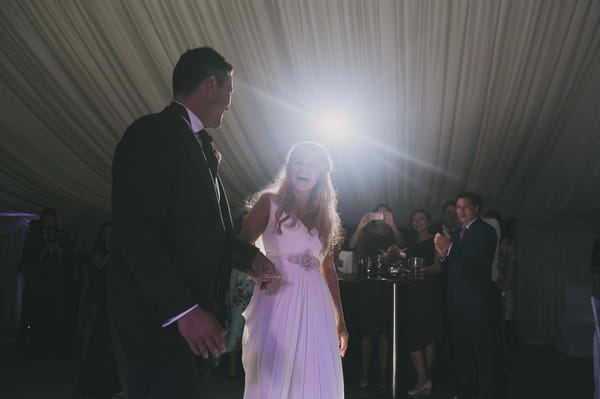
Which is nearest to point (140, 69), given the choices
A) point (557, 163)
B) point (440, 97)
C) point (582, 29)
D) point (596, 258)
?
point (440, 97)

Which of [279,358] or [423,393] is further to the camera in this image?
[423,393]

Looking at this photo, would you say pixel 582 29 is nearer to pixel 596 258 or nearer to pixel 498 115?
pixel 498 115

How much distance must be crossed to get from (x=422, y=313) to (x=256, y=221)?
2705 mm

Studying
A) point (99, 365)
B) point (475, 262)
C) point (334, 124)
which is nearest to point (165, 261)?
point (99, 365)

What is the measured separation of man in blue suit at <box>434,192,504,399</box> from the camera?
3.77m

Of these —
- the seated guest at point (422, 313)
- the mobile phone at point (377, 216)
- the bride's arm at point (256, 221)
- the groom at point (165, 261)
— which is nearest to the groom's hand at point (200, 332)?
the groom at point (165, 261)

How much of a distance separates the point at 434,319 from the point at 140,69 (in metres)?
3.13

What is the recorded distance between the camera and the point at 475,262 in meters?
3.77

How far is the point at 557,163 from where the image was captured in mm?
5246

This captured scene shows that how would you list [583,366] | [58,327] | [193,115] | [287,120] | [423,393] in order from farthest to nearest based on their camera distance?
1. [58,327]
2. [583,366]
3. [287,120]
4. [423,393]
5. [193,115]

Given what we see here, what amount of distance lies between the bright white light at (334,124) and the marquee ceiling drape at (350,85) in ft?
0.26

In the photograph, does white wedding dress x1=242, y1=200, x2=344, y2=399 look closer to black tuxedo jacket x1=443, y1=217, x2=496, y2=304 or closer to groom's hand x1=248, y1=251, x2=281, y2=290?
groom's hand x1=248, y1=251, x2=281, y2=290

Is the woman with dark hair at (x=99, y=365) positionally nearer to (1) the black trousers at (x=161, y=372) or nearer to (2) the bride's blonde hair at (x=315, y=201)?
(1) the black trousers at (x=161, y=372)

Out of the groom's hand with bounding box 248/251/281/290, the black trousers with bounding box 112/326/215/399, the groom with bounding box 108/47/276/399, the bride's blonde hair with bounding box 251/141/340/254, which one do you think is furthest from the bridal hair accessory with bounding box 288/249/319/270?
the black trousers with bounding box 112/326/215/399
